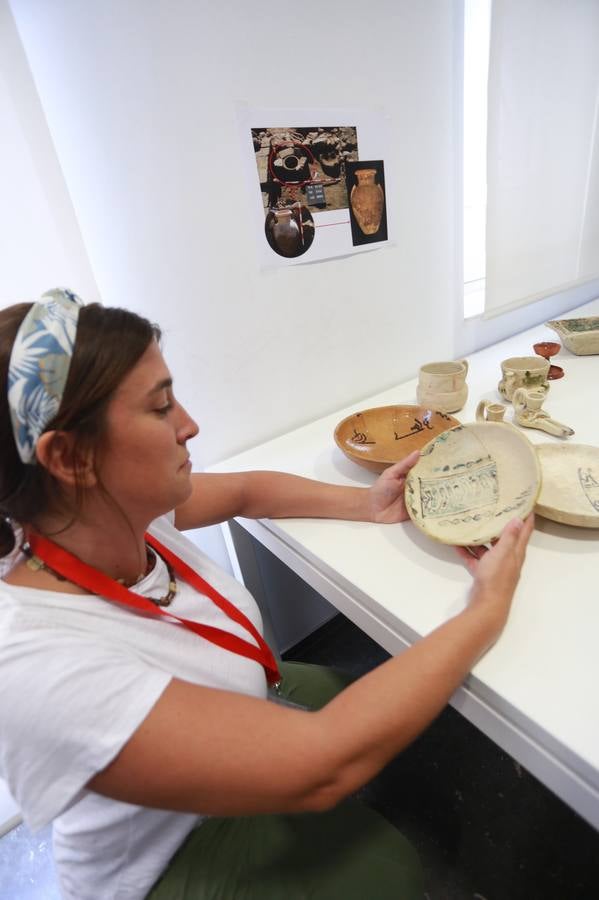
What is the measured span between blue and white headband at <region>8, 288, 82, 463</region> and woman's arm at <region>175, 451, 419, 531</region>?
1.26 feet

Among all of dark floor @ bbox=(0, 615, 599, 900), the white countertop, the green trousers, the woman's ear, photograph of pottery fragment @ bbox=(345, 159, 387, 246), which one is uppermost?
photograph of pottery fragment @ bbox=(345, 159, 387, 246)

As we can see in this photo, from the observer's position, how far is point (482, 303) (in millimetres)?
1559

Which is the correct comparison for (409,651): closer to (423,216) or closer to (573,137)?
(423,216)

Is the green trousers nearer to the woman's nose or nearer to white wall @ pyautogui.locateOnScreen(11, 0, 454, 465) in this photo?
the woman's nose

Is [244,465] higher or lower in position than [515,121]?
lower

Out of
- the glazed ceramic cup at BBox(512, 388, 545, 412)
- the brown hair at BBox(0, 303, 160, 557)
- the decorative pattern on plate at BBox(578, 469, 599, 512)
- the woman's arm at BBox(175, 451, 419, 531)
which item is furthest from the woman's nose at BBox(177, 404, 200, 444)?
the glazed ceramic cup at BBox(512, 388, 545, 412)

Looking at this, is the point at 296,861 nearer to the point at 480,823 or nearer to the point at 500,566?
A: the point at 500,566

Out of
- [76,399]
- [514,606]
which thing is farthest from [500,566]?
[76,399]

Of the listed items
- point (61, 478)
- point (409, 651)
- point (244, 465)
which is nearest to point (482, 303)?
point (244, 465)

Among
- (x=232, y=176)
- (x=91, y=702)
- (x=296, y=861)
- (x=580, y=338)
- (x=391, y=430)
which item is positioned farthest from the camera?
(x=580, y=338)

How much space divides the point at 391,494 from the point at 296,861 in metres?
0.56

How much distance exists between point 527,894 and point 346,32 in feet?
6.09

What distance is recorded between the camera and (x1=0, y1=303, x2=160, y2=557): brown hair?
0.46m

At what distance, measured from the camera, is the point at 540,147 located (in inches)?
61.1
